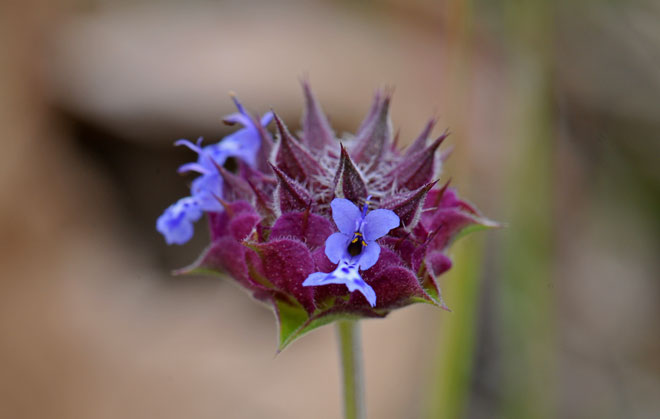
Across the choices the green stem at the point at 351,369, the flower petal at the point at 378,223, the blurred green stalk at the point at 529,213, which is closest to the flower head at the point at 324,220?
the flower petal at the point at 378,223

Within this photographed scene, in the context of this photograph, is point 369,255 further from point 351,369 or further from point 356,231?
point 351,369

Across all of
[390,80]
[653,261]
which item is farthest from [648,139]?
[390,80]

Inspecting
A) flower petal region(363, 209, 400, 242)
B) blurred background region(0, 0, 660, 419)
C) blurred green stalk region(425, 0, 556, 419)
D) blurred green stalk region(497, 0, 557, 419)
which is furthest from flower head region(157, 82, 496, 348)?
blurred green stalk region(497, 0, 557, 419)

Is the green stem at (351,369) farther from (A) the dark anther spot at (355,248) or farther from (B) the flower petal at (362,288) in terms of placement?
(B) the flower petal at (362,288)

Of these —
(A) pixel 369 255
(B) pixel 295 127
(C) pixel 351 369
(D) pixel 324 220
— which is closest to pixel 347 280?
(A) pixel 369 255

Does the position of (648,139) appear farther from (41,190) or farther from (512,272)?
(41,190)

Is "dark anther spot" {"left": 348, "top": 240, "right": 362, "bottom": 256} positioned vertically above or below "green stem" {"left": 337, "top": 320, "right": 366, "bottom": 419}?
above

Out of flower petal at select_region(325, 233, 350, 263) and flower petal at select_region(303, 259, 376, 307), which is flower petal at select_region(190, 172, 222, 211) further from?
flower petal at select_region(303, 259, 376, 307)
